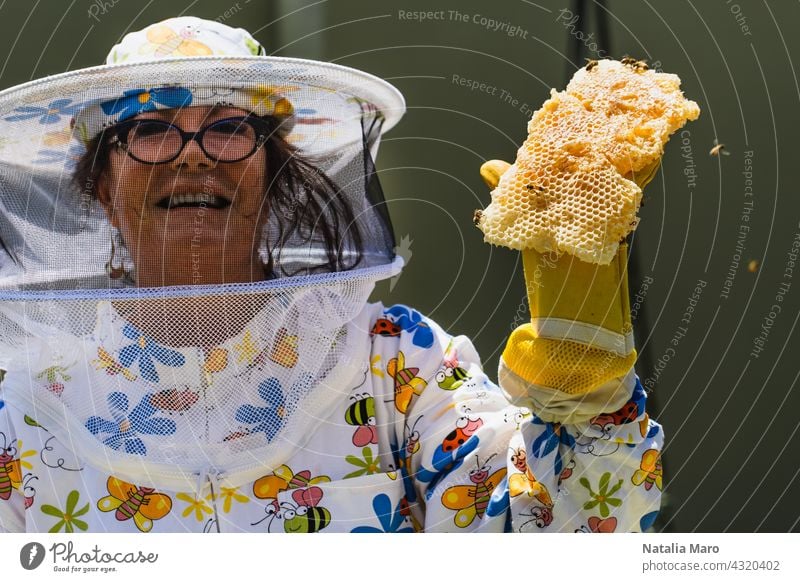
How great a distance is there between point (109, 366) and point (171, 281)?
18 cm

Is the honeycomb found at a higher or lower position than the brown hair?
higher

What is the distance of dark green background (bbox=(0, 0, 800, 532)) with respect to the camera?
2367 mm

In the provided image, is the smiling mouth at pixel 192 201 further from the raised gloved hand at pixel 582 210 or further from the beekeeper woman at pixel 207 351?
the raised gloved hand at pixel 582 210

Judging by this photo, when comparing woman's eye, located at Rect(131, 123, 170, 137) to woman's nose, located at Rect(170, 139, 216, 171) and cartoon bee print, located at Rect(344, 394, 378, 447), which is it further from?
cartoon bee print, located at Rect(344, 394, 378, 447)

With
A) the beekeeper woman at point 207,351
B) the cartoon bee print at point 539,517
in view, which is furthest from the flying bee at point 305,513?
the cartoon bee print at point 539,517

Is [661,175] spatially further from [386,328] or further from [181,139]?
[181,139]

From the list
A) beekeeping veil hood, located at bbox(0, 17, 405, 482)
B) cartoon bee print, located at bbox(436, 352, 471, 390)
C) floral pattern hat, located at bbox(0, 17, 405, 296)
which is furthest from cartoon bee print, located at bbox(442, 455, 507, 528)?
floral pattern hat, located at bbox(0, 17, 405, 296)

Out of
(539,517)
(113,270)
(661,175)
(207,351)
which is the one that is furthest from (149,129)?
(661,175)

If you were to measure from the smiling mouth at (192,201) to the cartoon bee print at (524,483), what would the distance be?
0.64 meters

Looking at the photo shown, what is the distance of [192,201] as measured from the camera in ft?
5.00

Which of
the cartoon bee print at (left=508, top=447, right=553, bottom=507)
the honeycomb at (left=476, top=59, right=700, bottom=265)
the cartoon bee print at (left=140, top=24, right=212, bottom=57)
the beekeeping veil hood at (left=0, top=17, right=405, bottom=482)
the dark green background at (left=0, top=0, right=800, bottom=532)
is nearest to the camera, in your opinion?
the honeycomb at (left=476, top=59, right=700, bottom=265)

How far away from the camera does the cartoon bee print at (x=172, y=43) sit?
1596mm
